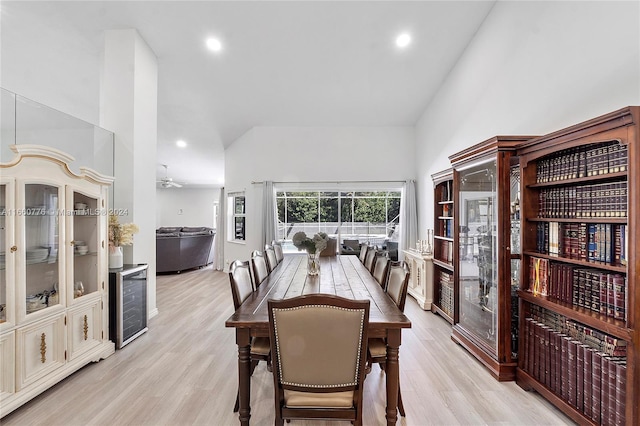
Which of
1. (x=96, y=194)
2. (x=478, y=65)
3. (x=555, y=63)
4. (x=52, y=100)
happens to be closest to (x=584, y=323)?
(x=555, y=63)

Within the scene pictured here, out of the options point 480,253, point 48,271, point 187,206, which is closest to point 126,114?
point 48,271

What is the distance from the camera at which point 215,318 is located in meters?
3.97

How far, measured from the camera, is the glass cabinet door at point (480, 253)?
2.69 meters

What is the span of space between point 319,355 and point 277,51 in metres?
3.92

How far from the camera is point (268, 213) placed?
615cm

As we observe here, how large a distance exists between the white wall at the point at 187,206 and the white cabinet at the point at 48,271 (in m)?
8.70

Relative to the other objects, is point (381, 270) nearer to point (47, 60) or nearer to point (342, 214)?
point (342, 214)

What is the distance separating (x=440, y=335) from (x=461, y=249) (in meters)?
1.02

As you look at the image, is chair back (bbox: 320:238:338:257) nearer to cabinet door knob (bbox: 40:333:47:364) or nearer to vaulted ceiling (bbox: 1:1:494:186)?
vaulted ceiling (bbox: 1:1:494:186)

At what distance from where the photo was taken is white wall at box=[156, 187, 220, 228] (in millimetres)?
11445

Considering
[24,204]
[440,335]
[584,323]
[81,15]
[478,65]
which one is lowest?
[440,335]

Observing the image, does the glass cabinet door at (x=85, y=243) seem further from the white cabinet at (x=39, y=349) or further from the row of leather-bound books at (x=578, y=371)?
the row of leather-bound books at (x=578, y=371)

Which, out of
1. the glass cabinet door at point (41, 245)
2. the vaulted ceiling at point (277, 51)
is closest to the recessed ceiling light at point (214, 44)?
the vaulted ceiling at point (277, 51)

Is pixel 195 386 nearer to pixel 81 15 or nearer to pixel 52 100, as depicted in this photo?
pixel 81 15
